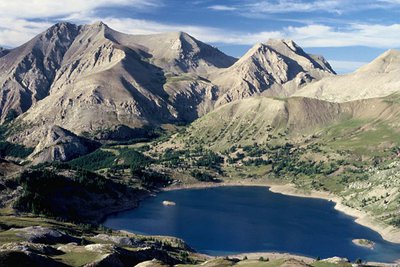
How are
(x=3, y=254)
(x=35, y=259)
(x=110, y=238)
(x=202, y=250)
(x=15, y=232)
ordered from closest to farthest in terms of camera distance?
(x=3, y=254) < (x=35, y=259) < (x=15, y=232) < (x=110, y=238) < (x=202, y=250)

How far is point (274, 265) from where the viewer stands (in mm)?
97500

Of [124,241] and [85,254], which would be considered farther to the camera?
[124,241]

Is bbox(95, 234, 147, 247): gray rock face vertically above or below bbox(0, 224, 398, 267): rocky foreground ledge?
below

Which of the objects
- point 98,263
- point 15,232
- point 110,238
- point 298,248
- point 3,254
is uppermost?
point 3,254

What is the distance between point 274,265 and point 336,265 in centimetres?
3153

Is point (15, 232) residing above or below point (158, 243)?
above

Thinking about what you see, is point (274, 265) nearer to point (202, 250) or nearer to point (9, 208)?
point (202, 250)

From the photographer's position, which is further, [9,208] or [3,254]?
[9,208]

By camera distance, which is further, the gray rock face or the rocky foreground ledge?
the gray rock face

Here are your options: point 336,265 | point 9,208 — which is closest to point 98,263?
point 336,265

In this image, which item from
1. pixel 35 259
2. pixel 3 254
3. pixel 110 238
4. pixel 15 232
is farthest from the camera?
pixel 110 238

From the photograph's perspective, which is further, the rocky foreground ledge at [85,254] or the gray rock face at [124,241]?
the gray rock face at [124,241]

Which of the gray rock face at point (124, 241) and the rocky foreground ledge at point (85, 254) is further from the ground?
the rocky foreground ledge at point (85, 254)

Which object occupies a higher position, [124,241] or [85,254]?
[85,254]
